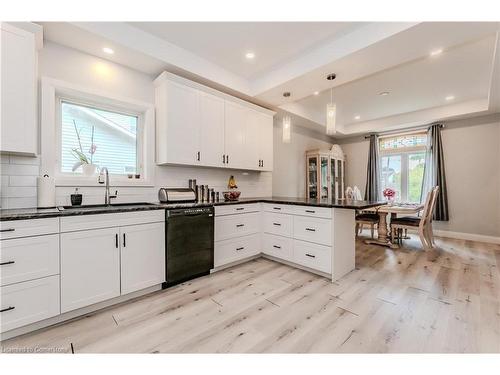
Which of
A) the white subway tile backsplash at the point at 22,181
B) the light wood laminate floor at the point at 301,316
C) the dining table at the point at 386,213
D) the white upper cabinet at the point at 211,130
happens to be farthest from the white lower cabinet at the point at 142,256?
the dining table at the point at 386,213

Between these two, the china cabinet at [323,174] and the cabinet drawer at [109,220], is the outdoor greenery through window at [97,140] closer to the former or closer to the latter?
the cabinet drawer at [109,220]

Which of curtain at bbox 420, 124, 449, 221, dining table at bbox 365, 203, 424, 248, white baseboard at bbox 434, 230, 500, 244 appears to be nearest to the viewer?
dining table at bbox 365, 203, 424, 248

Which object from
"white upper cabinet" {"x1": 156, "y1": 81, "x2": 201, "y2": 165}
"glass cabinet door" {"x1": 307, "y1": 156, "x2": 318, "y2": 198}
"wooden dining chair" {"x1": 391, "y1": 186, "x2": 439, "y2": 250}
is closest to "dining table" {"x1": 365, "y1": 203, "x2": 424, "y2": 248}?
"wooden dining chair" {"x1": 391, "y1": 186, "x2": 439, "y2": 250}

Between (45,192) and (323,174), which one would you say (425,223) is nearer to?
(323,174)

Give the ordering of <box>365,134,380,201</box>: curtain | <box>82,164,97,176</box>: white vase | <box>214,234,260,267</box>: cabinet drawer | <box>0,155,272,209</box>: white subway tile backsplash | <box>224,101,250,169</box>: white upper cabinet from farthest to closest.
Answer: <box>365,134,380,201</box>: curtain
<box>224,101,250,169</box>: white upper cabinet
<box>214,234,260,267</box>: cabinet drawer
<box>82,164,97,176</box>: white vase
<box>0,155,272,209</box>: white subway tile backsplash

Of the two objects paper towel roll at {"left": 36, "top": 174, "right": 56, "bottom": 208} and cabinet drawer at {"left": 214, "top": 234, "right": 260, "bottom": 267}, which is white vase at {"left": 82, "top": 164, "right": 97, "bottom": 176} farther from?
cabinet drawer at {"left": 214, "top": 234, "right": 260, "bottom": 267}

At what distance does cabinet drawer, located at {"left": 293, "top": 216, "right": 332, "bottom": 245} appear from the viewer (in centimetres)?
262

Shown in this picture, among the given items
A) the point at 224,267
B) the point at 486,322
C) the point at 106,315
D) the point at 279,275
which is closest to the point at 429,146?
the point at 486,322

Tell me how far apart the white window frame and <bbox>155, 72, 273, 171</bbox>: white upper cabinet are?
0.15 metres

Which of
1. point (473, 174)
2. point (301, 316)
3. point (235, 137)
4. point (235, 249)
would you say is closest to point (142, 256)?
point (235, 249)

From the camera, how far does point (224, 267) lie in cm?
293

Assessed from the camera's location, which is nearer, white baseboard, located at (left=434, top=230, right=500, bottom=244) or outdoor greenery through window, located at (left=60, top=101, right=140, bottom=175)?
outdoor greenery through window, located at (left=60, top=101, right=140, bottom=175)

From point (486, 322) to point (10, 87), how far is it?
13.8 feet

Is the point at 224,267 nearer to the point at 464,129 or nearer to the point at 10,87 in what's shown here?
the point at 10,87
